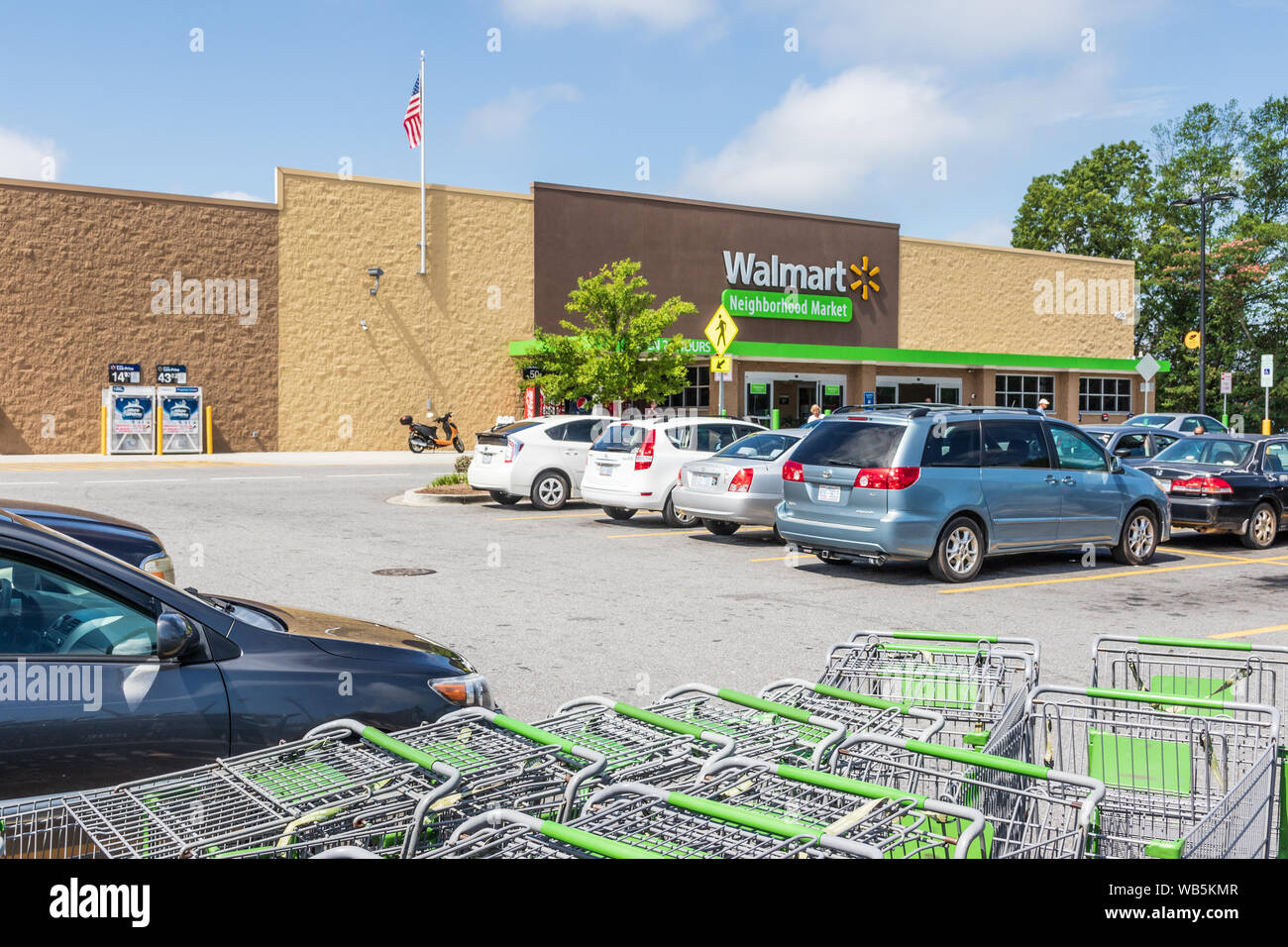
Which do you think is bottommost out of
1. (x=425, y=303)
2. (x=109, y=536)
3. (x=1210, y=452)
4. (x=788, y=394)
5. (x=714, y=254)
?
(x=109, y=536)

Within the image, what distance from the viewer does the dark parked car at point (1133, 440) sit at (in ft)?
59.9

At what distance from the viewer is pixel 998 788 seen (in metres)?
2.96

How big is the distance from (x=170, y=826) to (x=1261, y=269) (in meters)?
61.8

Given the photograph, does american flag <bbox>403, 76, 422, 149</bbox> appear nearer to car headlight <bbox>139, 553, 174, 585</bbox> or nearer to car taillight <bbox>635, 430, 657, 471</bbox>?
car taillight <bbox>635, 430, 657, 471</bbox>

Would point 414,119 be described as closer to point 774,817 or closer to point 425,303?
point 425,303

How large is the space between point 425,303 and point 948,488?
29.4 meters

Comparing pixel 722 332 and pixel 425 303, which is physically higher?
pixel 425 303

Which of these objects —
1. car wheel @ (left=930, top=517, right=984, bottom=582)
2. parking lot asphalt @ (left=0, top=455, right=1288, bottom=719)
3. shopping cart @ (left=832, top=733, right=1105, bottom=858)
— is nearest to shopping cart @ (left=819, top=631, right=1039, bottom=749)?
shopping cart @ (left=832, top=733, right=1105, bottom=858)

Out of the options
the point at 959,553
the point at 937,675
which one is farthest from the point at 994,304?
the point at 937,675

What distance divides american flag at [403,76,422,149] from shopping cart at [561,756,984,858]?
3622cm

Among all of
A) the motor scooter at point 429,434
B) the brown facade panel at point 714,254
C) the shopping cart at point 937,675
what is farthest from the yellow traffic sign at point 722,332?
the brown facade panel at point 714,254

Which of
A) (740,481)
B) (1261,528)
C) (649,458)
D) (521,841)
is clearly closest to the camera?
(521,841)

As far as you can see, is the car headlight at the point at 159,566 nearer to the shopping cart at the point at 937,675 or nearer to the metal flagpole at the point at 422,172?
the shopping cart at the point at 937,675

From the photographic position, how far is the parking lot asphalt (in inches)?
315
